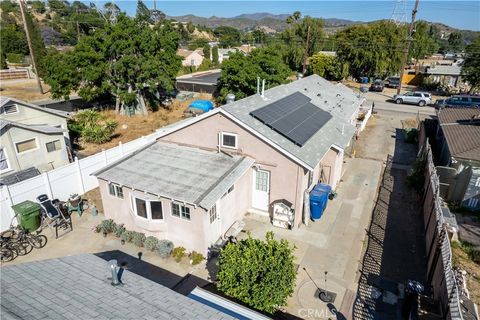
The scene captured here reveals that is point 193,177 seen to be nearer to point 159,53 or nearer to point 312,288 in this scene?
point 312,288

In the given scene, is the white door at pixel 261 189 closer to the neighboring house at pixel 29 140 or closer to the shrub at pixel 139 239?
the shrub at pixel 139 239

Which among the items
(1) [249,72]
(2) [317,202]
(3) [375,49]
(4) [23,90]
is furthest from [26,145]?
(3) [375,49]

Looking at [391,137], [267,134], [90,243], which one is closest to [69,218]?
[90,243]

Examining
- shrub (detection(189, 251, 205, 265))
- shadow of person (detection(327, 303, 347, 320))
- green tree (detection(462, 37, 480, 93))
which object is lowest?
shadow of person (detection(327, 303, 347, 320))

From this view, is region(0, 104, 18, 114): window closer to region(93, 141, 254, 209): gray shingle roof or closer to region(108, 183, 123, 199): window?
region(93, 141, 254, 209): gray shingle roof

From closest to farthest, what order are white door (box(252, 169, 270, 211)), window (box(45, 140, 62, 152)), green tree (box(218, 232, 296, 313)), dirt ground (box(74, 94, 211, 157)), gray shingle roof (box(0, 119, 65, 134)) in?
green tree (box(218, 232, 296, 313))
white door (box(252, 169, 270, 211))
gray shingle roof (box(0, 119, 65, 134))
window (box(45, 140, 62, 152))
dirt ground (box(74, 94, 211, 157))

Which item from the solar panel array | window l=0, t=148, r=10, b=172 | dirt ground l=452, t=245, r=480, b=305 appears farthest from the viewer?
window l=0, t=148, r=10, b=172

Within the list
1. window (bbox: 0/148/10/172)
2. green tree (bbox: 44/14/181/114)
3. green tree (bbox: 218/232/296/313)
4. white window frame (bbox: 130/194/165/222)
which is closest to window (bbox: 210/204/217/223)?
white window frame (bbox: 130/194/165/222)
